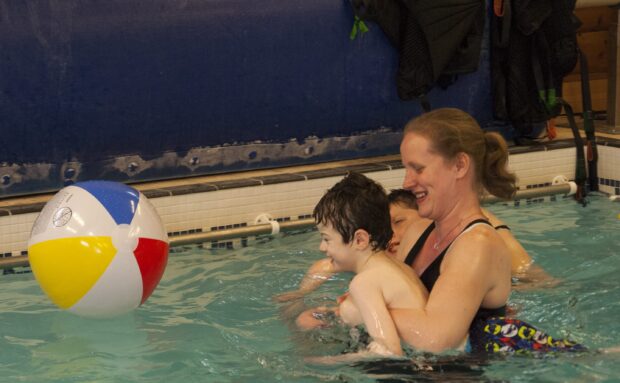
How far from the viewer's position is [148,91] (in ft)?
22.3

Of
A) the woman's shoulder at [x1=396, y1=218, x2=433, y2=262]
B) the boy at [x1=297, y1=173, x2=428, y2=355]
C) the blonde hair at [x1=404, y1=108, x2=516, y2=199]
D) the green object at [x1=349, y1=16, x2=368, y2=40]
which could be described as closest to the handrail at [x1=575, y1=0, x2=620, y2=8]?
the green object at [x1=349, y1=16, x2=368, y2=40]

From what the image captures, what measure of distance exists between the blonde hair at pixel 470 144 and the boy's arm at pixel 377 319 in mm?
528

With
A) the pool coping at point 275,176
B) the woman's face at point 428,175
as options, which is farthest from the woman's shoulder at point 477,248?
the pool coping at point 275,176

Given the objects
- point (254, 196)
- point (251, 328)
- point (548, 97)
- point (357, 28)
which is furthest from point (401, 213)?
point (548, 97)

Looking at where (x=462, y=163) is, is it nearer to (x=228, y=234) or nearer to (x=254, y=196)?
(x=228, y=234)

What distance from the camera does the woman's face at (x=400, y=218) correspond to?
15.0ft

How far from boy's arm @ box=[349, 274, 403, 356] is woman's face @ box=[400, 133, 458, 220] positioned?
36 cm

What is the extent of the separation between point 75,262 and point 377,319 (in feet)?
3.61

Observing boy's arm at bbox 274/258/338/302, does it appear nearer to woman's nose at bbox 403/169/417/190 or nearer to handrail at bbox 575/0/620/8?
woman's nose at bbox 403/169/417/190

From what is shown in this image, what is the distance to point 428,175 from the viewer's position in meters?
3.65

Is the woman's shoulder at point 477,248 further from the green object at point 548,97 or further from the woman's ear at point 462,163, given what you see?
A: the green object at point 548,97

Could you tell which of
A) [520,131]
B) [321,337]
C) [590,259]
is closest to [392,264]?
[321,337]

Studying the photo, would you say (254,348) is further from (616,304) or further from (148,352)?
(616,304)

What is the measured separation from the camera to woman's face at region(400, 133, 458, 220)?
364 cm
